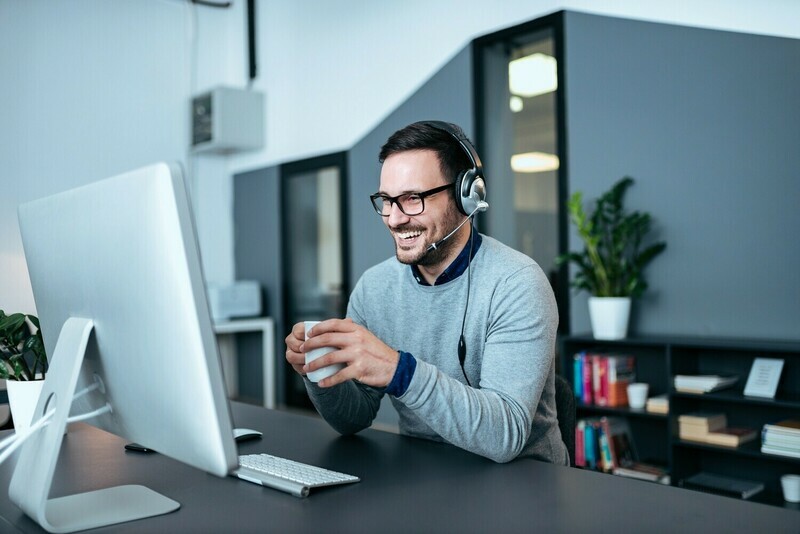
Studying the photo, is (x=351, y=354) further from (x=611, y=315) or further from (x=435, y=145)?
(x=611, y=315)

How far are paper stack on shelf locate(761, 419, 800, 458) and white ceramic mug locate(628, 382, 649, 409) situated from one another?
0.52 m

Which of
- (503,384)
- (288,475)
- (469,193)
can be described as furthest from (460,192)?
(288,475)

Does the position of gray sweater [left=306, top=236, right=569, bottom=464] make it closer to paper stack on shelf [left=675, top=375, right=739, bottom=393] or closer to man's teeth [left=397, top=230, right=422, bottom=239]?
man's teeth [left=397, top=230, right=422, bottom=239]

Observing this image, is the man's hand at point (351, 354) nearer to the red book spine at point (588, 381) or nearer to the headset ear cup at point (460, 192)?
the headset ear cup at point (460, 192)

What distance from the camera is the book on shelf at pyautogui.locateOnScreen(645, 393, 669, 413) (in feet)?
10.4

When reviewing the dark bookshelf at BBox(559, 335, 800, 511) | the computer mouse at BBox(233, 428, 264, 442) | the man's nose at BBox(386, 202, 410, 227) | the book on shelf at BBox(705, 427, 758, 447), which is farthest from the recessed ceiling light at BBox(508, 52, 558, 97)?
the computer mouse at BBox(233, 428, 264, 442)

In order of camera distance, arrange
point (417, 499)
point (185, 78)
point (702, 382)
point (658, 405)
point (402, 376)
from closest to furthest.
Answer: point (417, 499) < point (402, 376) < point (702, 382) < point (658, 405) < point (185, 78)

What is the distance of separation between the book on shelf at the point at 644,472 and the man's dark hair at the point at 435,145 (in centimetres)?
209

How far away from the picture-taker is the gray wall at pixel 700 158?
121 inches

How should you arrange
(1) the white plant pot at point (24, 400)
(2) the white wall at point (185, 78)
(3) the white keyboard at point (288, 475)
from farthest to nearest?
(2) the white wall at point (185, 78)
(1) the white plant pot at point (24, 400)
(3) the white keyboard at point (288, 475)

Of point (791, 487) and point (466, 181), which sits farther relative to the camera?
point (791, 487)

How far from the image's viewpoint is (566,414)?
1644 millimetres

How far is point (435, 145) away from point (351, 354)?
0.65m

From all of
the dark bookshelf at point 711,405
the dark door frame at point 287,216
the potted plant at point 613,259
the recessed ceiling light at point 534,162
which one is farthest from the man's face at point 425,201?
the dark door frame at point 287,216
